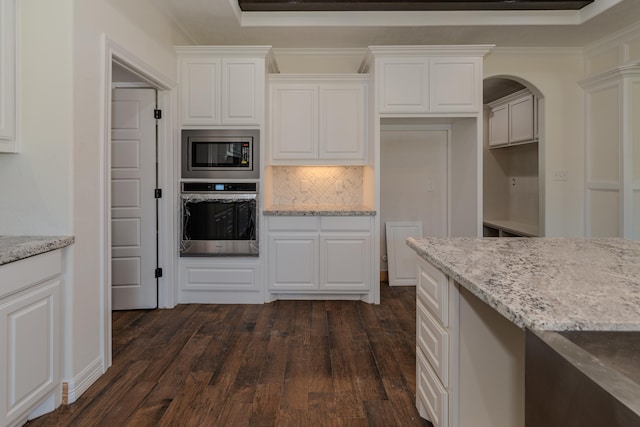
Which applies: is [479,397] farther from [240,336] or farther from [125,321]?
[125,321]

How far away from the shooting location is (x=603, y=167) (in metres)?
3.89

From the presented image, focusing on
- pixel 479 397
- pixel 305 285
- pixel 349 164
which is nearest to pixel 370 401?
pixel 479 397

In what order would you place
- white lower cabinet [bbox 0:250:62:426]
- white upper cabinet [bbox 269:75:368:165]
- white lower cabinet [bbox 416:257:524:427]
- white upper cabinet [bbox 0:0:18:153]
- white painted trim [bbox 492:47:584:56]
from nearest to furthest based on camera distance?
white lower cabinet [bbox 416:257:524:427] < white lower cabinet [bbox 0:250:62:426] < white upper cabinet [bbox 0:0:18:153] < white upper cabinet [bbox 269:75:368:165] < white painted trim [bbox 492:47:584:56]

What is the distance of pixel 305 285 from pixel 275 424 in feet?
6.27

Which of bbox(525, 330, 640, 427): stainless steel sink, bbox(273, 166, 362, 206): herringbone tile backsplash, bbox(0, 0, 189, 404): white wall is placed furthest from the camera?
bbox(273, 166, 362, 206): herringbone tile backsplash

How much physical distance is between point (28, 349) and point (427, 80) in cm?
360

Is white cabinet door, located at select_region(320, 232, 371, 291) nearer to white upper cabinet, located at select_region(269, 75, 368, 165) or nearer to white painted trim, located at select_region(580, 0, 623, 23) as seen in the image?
white upper cabinet, located at select_region(269, 75, 368, 165)

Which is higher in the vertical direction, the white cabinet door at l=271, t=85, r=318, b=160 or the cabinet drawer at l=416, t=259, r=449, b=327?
the white cabinet door at l=271, t=85, r=318, b=160

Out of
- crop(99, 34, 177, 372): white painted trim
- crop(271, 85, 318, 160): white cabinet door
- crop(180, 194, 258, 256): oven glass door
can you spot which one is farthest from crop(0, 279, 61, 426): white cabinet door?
Result: crop(271, 85, 318, 160): white cabinet door

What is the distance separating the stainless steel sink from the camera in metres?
0.63

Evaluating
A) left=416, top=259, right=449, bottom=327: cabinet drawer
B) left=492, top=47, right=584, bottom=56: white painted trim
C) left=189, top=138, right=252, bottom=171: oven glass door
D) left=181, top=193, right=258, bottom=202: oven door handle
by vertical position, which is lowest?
left=416, top=259, right=449, bottom=327: cabinet drawer

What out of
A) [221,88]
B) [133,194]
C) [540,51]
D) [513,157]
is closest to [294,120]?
[221,88]

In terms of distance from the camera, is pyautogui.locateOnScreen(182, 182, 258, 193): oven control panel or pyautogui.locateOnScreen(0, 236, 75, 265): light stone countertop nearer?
pyautogui.locateOnScreen(0, 236, 75, 265): light stone countertop

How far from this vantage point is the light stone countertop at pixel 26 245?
1581 mm
